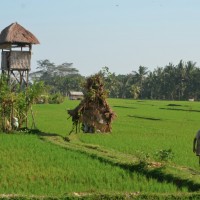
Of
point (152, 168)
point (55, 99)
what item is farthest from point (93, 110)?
point (55, 99)

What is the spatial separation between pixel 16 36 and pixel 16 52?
73cm

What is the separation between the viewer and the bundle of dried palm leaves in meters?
17.0

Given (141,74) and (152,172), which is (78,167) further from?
(141,74)

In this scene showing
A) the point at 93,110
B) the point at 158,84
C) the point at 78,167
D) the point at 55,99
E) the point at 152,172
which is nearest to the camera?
the point at 152,172

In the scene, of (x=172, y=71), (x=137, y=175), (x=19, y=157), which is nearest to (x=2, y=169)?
(x=19, y=157)

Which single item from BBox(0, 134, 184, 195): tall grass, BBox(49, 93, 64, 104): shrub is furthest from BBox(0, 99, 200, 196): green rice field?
BBox(49, 93, 64, 104): shrub

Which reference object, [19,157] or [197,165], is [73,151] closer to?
[19,157]

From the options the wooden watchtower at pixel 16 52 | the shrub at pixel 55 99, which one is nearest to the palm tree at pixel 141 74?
the shrub at pixel 55 99

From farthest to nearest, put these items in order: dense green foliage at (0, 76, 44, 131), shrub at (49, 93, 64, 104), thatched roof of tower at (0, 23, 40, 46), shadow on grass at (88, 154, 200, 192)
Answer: shrub at (49, 93, 64, 104) < thatched roof of tower at (0, 23, 40, 46) < dense green foliage at (0, 76, 44, 131) < shadow on grass at (88, 154, 200, 192)

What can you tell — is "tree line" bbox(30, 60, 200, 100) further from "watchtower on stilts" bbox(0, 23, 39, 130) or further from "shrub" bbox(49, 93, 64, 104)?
"watchtower on stilts" bbox(0, 23, 39, 130)

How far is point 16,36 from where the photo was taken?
774 inches

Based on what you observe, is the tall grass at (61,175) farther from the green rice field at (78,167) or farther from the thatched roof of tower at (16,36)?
the thatched roof of tower at (16,36)

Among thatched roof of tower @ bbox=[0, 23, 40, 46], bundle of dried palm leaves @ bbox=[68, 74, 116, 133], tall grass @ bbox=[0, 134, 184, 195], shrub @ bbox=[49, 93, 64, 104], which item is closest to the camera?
tall grass @ bbox=[0, 134, 184, 195]

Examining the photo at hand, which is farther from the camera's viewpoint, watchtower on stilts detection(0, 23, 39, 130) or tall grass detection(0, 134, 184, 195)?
watchtower on stilts detection(0, 23, 39, 130)
